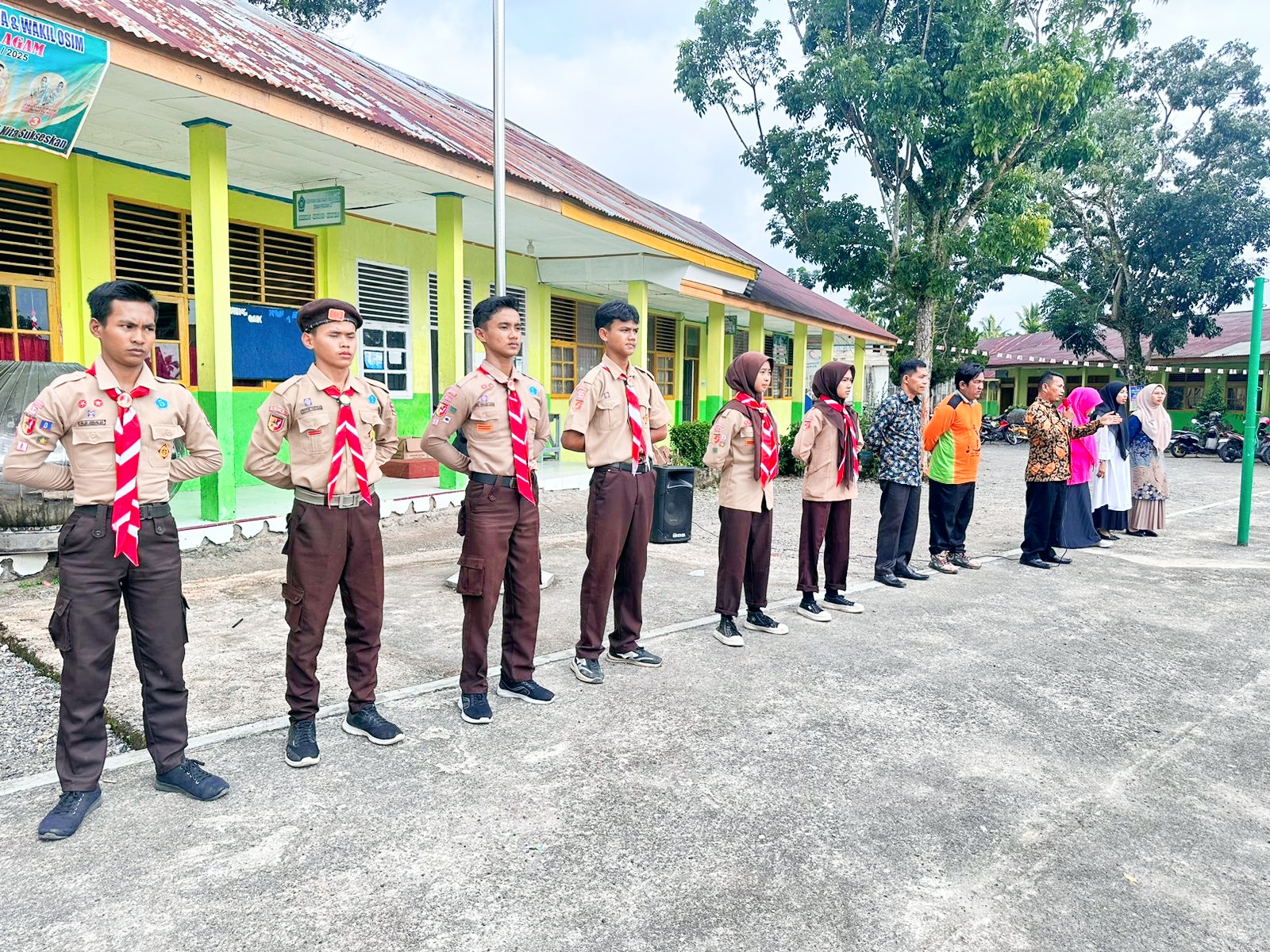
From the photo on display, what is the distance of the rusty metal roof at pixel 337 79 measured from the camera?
589cm

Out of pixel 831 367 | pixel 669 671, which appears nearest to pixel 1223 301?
pixel 831 367

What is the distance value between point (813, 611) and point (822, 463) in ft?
3.29

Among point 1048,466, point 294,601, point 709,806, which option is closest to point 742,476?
point 709,806

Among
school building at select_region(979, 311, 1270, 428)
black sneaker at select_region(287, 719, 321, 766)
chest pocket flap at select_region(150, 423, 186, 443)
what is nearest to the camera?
chest pocket flap at select_region(150, 423, 186, 443)

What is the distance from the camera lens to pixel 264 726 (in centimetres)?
363

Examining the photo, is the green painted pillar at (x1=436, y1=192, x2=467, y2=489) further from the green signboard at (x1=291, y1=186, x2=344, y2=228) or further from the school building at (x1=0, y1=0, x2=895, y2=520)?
the green signboard at (x1=291, y1=186, x2=344, y2=228)

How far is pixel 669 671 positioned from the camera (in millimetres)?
4500

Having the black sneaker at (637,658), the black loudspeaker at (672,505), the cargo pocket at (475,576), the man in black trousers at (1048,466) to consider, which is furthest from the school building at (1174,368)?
the cargo pocket at (475,576)

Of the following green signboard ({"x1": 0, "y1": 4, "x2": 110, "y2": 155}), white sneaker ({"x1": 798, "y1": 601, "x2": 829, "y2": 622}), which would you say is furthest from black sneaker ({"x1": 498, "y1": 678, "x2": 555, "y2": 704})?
green signboard ({"x1": 0, "y1": 4, "x2": 110, "y2": 155})

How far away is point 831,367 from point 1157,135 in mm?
25037

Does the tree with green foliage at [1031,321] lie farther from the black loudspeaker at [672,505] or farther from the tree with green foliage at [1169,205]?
the black loudspeaker at [672,505]

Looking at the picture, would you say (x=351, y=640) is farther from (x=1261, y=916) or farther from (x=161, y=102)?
(x=161, y=102)

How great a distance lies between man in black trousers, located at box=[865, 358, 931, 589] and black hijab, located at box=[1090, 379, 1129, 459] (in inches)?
125

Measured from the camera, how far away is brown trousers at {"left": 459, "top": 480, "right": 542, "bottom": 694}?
12.4 ft
